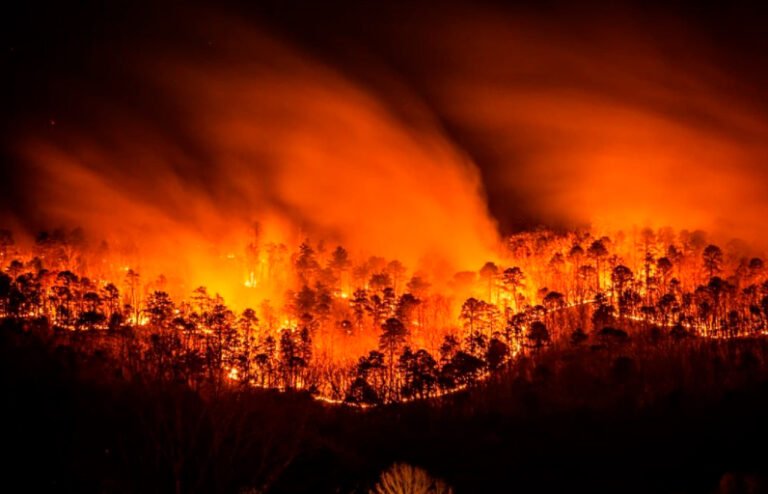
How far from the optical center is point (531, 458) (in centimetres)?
3466

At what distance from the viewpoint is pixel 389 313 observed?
62.8 meters

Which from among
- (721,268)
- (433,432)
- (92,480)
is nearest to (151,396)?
(92,480)

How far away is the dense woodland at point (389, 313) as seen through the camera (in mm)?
47938

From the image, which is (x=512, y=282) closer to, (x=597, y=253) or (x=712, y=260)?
(x=597, y=253)

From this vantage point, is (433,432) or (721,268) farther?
(721,268)

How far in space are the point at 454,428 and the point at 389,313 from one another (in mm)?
24183

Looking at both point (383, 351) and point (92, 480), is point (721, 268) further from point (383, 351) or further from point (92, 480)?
point (92, 480)

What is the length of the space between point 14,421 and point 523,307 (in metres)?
48.3

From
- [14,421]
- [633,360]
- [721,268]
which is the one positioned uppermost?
[721,268]

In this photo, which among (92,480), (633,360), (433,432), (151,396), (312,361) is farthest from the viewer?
(312,361)

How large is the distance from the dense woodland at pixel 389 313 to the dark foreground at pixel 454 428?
280cm

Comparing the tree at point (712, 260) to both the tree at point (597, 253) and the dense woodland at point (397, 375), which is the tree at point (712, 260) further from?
the tree at point (597, 253)

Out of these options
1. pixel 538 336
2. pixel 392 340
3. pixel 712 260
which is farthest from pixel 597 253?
pixel 392 340

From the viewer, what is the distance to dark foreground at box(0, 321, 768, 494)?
64.7ft
